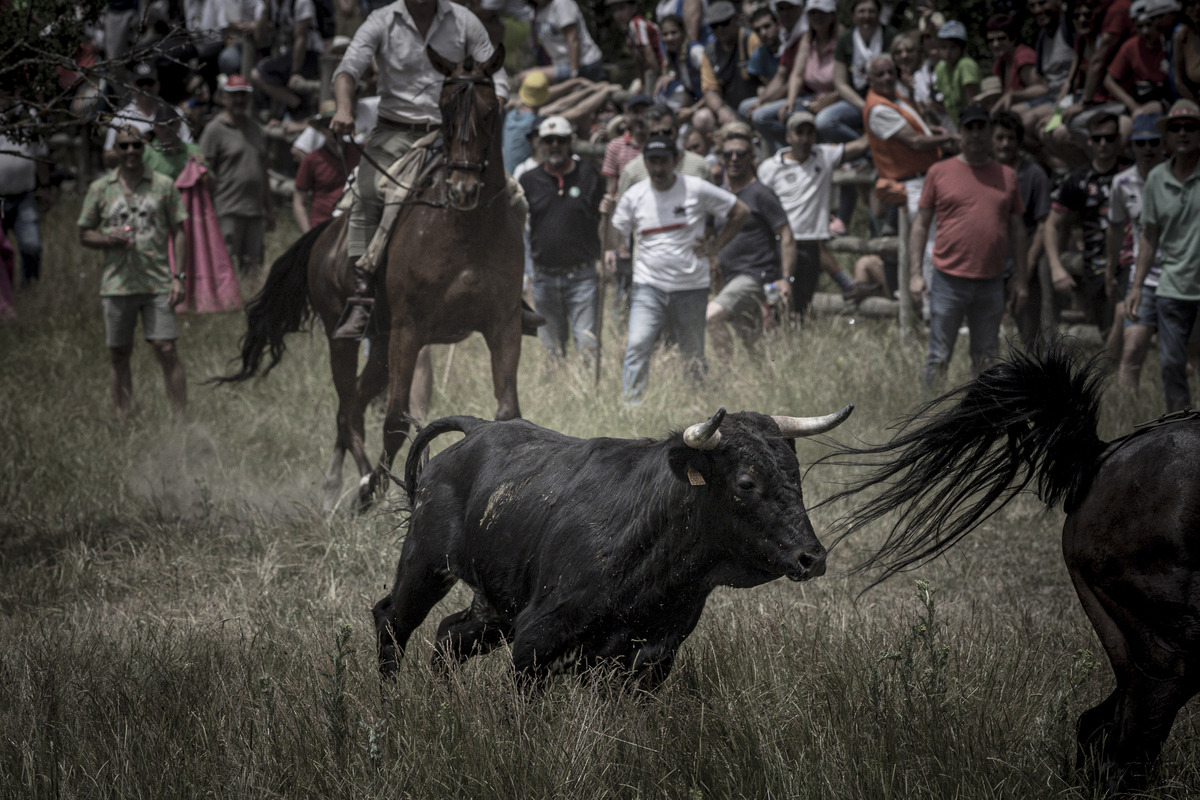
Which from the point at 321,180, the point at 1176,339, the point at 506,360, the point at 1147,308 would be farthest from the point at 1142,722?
the point at 321,180

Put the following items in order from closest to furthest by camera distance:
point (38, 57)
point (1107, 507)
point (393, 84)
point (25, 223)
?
point (1107, 507) → point (38, 57) → point (393, 84) → point (25, 223)

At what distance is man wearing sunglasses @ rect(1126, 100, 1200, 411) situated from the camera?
812cm

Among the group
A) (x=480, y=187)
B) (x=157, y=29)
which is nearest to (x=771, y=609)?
(x=480, y=187)

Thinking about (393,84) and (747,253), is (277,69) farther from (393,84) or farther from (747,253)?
(393,84)

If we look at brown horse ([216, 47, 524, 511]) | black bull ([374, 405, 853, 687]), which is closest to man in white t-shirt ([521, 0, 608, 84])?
brown horse ([216, 47, 524, 511])

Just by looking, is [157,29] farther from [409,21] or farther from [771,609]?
[771,609]

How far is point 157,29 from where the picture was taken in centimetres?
2097

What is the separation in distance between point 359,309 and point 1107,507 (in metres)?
5.55

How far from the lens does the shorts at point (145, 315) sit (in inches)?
407

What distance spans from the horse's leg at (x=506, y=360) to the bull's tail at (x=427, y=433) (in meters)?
2.18

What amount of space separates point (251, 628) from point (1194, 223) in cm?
638

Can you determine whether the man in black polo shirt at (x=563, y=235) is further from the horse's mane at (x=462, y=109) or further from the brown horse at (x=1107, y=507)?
the brown horse at (x=1107, y=507)

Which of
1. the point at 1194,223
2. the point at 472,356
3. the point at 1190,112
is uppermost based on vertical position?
the point at 1190,112

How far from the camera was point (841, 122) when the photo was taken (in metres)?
12.4
